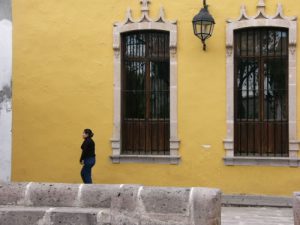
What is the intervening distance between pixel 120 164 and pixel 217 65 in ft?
10.1

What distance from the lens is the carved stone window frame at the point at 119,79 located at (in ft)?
42.6

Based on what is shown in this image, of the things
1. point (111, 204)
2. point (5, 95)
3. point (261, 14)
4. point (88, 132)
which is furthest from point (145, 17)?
point (111, 204)

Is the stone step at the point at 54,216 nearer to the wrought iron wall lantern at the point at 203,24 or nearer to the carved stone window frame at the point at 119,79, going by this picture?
the carved stone window frame at the point at 119,79

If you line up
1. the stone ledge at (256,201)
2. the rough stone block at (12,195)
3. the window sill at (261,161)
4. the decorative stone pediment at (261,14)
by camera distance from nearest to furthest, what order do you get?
1. the rough stone block at (12,195)
2. the stone ledge at (256,201)
3. the window sill at (261,161)
4. the decorative stone pediment at (261,14)

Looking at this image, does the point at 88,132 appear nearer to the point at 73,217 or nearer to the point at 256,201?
the point at 256,201

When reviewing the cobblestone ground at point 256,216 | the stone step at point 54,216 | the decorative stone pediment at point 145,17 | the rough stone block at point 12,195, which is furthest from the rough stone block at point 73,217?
the decorative stone pediment at point 145,17

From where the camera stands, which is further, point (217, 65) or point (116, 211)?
point (217, 65)

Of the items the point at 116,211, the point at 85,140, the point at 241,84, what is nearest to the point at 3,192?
the point at 116,211

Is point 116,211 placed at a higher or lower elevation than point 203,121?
lower

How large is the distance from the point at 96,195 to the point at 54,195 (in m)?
0.54

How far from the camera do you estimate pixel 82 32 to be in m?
13.5

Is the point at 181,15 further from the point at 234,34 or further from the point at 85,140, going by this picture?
the point at 85,140

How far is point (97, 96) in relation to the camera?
44.0ft

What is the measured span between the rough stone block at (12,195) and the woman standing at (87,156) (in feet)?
16.1
